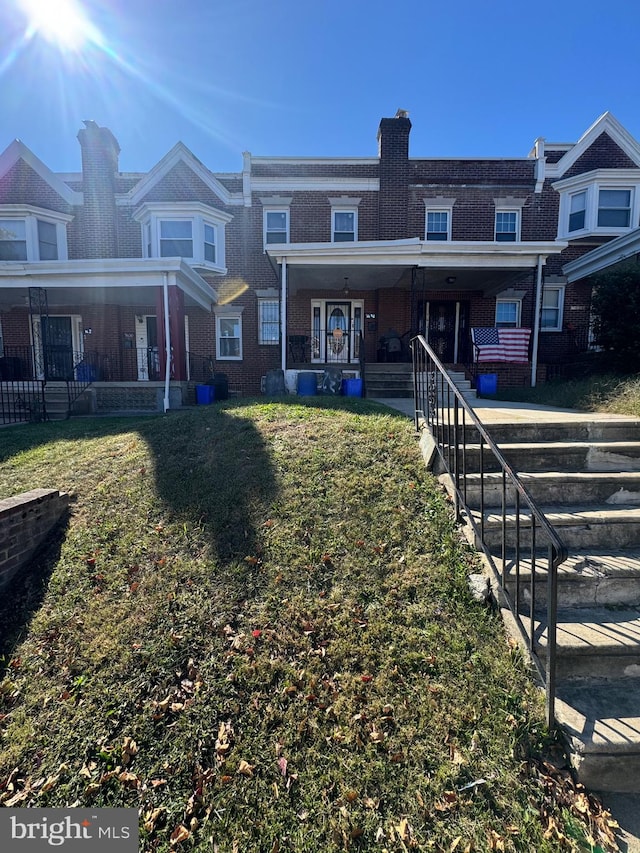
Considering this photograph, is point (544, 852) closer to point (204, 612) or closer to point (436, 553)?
point (436, 553)

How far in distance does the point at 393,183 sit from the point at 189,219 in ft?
22.8

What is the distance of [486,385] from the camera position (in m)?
10.8

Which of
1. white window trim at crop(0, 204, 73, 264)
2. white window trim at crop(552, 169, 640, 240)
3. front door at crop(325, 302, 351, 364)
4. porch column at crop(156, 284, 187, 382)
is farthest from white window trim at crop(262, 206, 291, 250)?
white window trim at crop(552, 169, 640, 240)

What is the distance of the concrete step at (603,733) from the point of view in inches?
82.7

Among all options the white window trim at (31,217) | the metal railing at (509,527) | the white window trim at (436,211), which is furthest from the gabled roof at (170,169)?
the metal railing at (509,527)

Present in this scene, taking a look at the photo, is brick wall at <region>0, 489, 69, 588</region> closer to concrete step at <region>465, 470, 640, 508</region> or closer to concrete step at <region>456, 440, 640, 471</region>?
concrete step at <region>465, 470, 640, 508</region>

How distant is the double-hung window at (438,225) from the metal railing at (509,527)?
11.6m

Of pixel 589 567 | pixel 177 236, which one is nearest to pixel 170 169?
pixel 177 236

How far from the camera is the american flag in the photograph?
37.7 feet

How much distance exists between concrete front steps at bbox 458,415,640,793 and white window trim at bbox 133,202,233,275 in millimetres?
12832

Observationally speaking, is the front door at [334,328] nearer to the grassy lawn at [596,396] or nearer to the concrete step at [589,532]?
the grassy lawn at [596,396]

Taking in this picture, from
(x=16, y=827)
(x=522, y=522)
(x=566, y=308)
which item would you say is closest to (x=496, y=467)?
(x=522, y=522)

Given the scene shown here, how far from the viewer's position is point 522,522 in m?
3.24

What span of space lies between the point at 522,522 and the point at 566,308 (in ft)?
45.8
